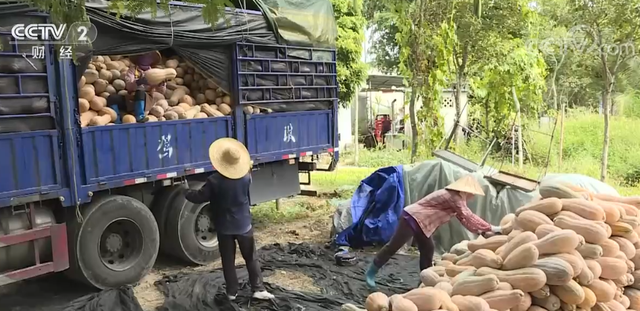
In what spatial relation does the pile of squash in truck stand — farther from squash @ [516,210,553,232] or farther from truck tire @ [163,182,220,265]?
squash @ [516,210,553,232]

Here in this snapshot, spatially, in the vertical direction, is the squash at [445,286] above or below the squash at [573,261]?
below

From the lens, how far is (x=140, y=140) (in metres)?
6.35

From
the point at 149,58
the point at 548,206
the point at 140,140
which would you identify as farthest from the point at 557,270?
the point at 149,58

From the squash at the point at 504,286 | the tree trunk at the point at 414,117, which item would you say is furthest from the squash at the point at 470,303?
the tree trunk at the point at 414,117

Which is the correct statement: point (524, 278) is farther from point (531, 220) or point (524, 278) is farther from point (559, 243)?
point (531, 220)


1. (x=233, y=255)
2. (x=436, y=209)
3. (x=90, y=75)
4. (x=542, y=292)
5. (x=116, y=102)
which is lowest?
(x=233, y=255)

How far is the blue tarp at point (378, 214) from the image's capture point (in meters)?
7.54

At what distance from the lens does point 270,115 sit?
313 inches

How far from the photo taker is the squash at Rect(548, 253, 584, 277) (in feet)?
7.60

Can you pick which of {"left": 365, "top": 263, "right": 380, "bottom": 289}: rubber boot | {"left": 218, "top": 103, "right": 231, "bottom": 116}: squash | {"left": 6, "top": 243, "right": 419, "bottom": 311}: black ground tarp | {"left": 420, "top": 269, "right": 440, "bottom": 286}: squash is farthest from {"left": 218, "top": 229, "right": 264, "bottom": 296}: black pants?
{"left": 420, "top": 269, "right": 440, "bottom": 286}: squash

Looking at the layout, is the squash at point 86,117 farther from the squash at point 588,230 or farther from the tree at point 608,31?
the tree at point 608,31

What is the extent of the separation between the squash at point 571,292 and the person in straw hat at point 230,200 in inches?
144

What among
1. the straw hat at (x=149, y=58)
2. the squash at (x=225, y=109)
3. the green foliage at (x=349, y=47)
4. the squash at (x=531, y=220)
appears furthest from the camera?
the green foliage at (x=349, y=47)

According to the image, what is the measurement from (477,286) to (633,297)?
962 mm
